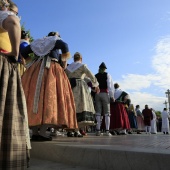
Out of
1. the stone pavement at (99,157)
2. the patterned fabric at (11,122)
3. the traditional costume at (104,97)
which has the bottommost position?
the stone pavement at (99,157)

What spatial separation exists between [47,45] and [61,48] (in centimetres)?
24

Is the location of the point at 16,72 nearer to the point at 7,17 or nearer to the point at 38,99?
the point at 7,17

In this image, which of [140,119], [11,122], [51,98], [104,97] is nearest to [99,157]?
[11,122]

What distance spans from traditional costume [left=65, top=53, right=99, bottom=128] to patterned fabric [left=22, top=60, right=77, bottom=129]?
1.39m

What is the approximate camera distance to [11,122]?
6.68 ft

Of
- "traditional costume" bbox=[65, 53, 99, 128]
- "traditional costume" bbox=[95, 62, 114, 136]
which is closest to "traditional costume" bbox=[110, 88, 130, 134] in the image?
"traditional costume" bbox=[95, 62, 114, 136]

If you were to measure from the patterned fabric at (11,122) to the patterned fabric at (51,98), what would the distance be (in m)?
1.52

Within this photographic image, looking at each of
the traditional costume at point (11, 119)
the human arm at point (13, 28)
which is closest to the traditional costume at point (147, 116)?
the traditional costume at point (11, 119)

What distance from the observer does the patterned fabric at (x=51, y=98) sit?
3701mm

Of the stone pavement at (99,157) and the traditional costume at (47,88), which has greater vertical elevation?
the traditional costume at (47,88)

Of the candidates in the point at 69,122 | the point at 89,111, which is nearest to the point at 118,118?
the point at 89,111

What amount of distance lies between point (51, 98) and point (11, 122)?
5.70 feet

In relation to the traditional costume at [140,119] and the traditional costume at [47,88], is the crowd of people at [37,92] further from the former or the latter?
the traditional costume at [140,119]

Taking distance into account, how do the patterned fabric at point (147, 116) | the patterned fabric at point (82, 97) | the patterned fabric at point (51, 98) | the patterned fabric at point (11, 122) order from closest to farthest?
the patterned fabric at point (11, 122), the patterned fabric at point (51, 98), the patterned fabric at point (82, 97), the patterned fabric at point (147, 116)
